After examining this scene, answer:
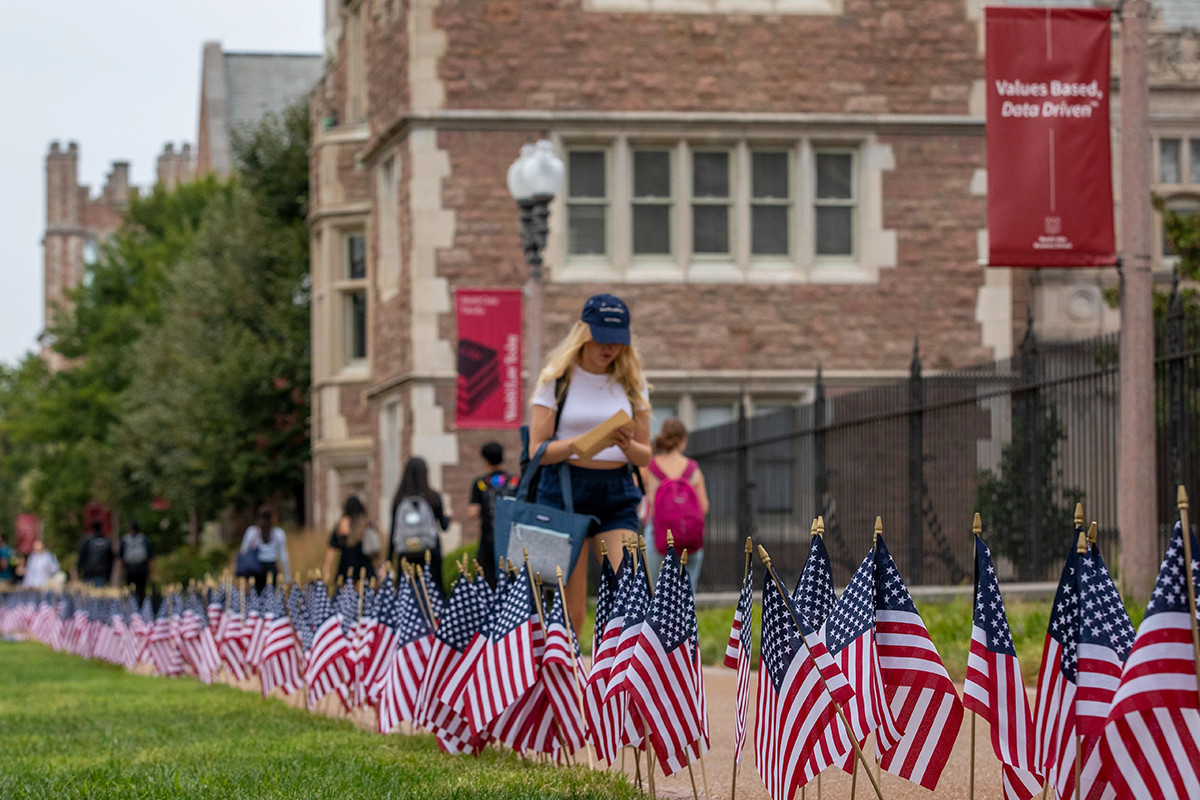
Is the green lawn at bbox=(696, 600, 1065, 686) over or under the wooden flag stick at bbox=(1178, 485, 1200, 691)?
under

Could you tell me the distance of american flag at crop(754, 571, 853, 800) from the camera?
17.0ft

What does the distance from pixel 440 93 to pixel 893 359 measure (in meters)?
6.26

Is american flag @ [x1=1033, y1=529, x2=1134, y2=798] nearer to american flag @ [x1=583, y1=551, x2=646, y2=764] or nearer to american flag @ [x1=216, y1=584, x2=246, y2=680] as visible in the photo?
american flag @ [x1=583, y1=551, x2=646, y2=764]

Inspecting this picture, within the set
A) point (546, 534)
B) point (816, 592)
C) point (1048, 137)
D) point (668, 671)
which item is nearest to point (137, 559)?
point (1048, 137)

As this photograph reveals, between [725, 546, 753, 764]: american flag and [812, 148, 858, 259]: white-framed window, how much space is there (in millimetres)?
16940

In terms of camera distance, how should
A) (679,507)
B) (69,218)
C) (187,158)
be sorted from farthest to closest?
1. (69,218)
2. (187,158)
3. (679,507)

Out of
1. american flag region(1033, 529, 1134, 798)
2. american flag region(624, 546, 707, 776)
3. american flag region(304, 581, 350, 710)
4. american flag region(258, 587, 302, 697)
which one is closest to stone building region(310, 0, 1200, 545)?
american flag region(258, 587, 302, 697)

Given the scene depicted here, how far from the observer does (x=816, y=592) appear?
5.44 meters

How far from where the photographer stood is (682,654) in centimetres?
605

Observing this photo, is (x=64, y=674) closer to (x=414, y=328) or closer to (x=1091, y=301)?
(x=414, y=328)

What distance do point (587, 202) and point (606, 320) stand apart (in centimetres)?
1472

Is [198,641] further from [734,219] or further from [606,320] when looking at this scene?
[734,219]

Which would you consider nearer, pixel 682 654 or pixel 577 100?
pixel 682 654

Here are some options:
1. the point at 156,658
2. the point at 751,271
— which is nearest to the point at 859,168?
the point at 751,271
